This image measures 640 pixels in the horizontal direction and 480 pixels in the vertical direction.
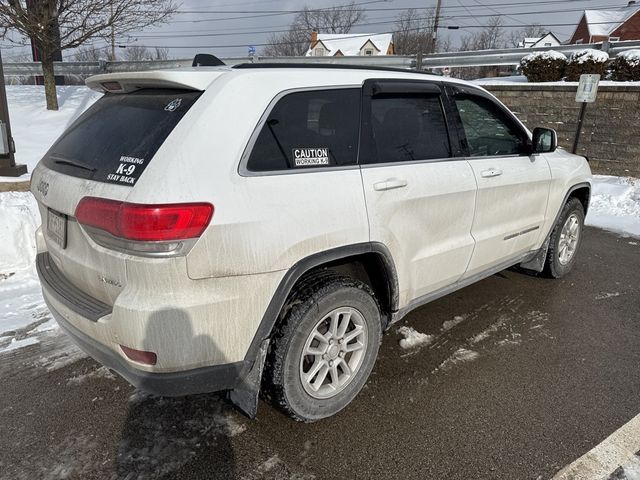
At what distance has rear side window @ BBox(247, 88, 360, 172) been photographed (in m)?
2.28

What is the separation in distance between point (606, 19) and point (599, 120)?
174 ft

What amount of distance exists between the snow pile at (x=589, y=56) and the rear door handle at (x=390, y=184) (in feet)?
34.3

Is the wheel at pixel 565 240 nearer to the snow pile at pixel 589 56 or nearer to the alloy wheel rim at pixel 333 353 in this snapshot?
the alloy wheel rim at pixel 333 353

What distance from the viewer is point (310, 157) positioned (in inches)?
95.7

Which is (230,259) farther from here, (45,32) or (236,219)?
(45,32)

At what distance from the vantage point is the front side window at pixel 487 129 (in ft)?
11.4

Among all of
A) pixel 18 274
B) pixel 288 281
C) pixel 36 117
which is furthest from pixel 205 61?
pixel 36 117

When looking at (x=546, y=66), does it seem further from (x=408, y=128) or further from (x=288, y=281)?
(x=288, y=281)

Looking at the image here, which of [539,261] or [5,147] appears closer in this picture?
[539,261]

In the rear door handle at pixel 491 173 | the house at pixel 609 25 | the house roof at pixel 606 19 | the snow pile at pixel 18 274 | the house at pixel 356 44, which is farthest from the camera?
the house at pixel 356 44

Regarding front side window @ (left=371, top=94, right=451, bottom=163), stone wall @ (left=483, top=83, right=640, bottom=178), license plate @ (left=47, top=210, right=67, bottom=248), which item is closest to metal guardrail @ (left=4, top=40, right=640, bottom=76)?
stone wall @ (left=483, top=83, right=640, bottom=178)

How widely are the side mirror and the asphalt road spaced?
1482 millimetres

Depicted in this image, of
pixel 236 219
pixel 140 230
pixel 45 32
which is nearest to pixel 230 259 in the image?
pixel 236 219

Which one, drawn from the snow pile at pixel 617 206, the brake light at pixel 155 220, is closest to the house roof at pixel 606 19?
the snow pile at pixel 617 206
